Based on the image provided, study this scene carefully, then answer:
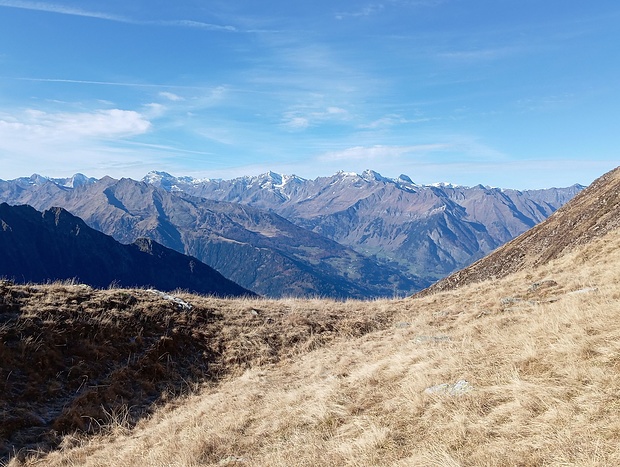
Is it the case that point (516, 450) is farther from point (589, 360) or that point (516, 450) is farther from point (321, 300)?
point (321, 300)

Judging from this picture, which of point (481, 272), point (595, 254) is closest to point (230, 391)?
point (595, 254)

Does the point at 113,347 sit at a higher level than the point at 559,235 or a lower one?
lower

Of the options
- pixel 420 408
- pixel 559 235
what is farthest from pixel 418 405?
pixel 559 235

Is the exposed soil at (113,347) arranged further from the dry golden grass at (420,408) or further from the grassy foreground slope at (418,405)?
the dry golden grass at (420,408)

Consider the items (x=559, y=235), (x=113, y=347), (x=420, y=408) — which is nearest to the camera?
(x=420, y=408)

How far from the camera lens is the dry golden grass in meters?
6.05

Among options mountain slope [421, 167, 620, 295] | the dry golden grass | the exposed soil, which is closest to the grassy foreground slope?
the dry golden grass

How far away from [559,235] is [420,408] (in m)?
45.3

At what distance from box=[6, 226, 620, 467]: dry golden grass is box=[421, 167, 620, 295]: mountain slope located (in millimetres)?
26600

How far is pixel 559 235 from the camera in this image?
44688 millimetres

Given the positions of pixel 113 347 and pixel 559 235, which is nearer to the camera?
pixel 113 347

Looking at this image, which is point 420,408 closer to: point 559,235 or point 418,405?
point 418,405

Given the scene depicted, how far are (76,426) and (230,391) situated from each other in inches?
188

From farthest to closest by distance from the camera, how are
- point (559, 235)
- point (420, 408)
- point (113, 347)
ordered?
point (559, 235), point (113, 347), point (420, 408)
